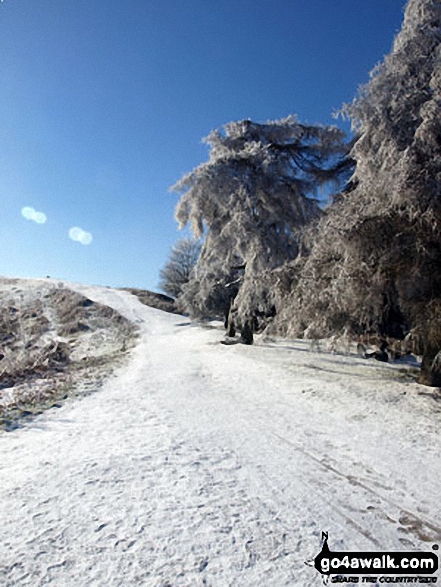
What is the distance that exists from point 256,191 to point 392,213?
706 centimetres

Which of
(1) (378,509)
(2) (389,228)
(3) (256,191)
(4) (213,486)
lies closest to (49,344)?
(3) (256,191)

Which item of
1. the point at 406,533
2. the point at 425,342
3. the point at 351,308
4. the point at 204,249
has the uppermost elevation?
the point at 204,249

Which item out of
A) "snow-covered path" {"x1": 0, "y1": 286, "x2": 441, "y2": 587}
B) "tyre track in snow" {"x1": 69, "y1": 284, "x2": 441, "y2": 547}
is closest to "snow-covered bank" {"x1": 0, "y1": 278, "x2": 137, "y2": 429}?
"snow-covered path" {"x1": 0, "y1": 286, "x2": 441, "y2": 587}

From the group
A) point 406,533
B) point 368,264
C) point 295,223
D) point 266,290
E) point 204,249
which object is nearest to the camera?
point 406,533

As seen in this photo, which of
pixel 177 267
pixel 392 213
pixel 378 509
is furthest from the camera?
pixel 177 267

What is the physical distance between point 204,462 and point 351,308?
425 centimetres

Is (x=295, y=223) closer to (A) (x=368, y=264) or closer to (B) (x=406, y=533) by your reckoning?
(A) (x=368, y=264)

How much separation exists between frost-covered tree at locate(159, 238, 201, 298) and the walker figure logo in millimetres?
40682

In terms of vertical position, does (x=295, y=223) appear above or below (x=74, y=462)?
above

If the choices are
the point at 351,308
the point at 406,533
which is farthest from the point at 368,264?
the point at 406,533

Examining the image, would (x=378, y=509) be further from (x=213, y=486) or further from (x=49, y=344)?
(x=49, y=344)

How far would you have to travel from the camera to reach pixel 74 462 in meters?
4.09

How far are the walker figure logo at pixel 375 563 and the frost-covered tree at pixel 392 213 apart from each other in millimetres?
4404

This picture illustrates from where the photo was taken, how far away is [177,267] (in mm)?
44219
